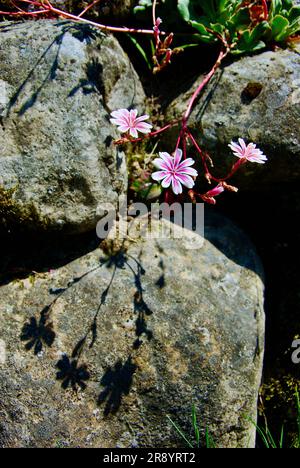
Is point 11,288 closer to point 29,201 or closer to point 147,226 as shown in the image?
point 29,201

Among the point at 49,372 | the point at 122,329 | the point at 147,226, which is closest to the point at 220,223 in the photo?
the point at 147,226

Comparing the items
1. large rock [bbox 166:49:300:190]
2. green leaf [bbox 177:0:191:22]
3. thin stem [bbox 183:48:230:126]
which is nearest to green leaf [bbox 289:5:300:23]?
large rock [bbox 166:49:300:190]

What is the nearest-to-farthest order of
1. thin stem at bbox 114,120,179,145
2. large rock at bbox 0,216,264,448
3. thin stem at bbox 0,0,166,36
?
large rock at bbox 0,216,264,448, thin stem at bbox 114,120,179,145, thin stem at bbox 0,0,166,36

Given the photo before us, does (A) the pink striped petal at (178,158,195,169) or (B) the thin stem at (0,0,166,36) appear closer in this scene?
(A) the pink striped petal at (178,158,195,169)

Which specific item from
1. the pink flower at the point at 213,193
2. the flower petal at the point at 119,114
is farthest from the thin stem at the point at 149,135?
the pink flower at the point at 213,193

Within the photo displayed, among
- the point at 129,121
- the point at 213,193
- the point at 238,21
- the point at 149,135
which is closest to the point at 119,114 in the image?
the point at 129,121

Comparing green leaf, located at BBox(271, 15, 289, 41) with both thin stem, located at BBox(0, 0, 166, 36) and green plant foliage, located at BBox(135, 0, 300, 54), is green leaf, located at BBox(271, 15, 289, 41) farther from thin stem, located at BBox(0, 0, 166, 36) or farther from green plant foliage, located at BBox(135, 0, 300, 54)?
thin stem, located at BBox(0, 0, 166, 36)

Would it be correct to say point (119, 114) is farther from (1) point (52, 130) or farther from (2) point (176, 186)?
(2) point (176, 186)
